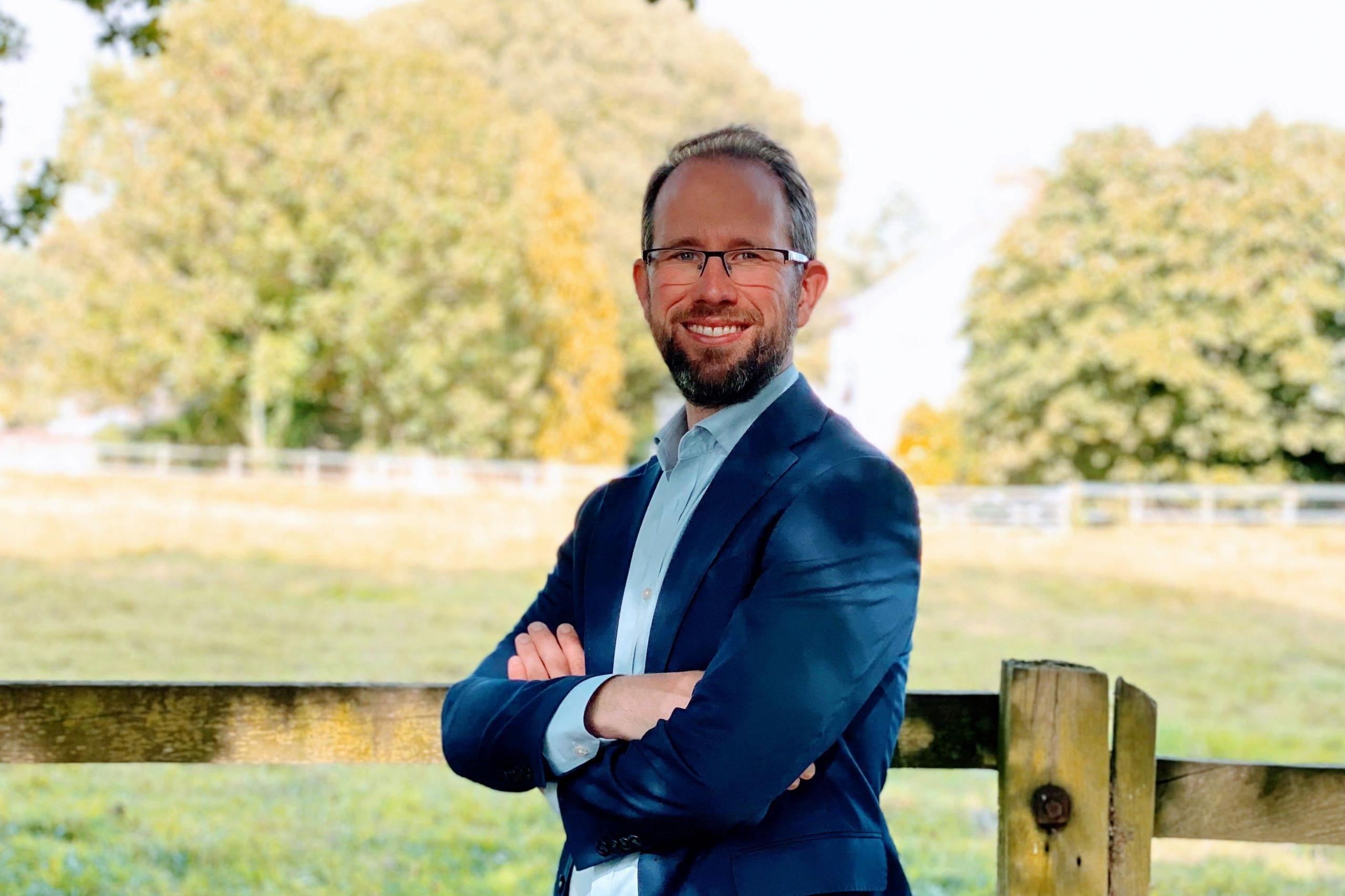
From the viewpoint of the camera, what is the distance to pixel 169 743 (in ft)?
8.49

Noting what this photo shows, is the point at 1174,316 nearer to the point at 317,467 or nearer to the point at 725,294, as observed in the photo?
the point at 317,467

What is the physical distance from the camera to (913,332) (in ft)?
138

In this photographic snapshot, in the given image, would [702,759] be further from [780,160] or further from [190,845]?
[190,845]

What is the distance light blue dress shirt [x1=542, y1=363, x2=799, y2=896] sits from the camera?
1.90 metres

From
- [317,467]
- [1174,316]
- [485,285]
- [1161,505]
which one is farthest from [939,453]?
[317,467]

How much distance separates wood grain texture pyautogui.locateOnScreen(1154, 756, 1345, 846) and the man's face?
3.51 ft

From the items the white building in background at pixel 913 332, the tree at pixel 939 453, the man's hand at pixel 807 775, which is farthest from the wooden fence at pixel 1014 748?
the white building in background at pixel 913 332

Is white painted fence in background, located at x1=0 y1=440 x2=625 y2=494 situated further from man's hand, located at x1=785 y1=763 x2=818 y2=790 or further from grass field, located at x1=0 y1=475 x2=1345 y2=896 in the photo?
man's hand, located at x1=785 y1=763 x2=818 y2=790

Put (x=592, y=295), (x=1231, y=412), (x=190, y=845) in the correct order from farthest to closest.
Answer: (x=592, y=295) < (x=1231, y=412) < (x=190, y=845)

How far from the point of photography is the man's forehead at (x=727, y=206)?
6.75ft

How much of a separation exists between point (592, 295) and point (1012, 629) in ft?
80.4

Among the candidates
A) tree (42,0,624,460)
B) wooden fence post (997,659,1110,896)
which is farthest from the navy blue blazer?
tree (42,0,624,460)

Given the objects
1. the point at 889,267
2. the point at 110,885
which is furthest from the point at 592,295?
the point at 889,267

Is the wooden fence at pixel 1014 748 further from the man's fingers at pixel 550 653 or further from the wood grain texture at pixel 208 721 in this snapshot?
the man's fingers at pixel 550 653
